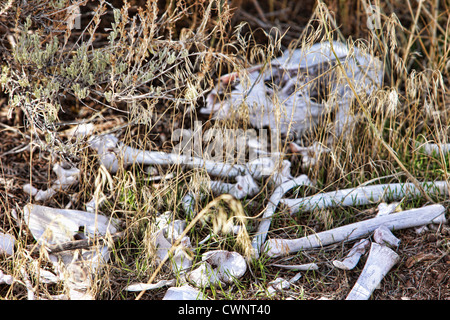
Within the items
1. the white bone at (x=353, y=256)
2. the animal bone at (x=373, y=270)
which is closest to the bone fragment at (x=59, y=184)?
the white bone at (x=353, y=256)

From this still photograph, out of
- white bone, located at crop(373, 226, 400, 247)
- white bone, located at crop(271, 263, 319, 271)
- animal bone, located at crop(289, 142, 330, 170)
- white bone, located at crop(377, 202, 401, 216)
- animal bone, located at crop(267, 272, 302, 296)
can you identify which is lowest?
animal bone, located at crop(267, 272, 302, 296)

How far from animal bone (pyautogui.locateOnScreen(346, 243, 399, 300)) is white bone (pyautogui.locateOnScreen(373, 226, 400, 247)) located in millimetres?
62

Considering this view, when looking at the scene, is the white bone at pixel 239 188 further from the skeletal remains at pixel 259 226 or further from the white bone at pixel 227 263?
the white bone at pixel 227 263

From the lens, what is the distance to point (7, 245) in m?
2.32

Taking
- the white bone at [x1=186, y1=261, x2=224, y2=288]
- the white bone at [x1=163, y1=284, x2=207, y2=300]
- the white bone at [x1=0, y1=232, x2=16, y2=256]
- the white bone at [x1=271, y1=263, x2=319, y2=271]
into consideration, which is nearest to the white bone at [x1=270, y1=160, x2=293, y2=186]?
the white bone at [x1=271, y1=263, x2=319, y2=271]

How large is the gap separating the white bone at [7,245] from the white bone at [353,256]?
1566mm

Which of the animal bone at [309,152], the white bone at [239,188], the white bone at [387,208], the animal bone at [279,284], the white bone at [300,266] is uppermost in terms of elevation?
the animal bone at [309,152]

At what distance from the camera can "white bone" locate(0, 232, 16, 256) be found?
2.31 metres

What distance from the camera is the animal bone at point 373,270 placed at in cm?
212

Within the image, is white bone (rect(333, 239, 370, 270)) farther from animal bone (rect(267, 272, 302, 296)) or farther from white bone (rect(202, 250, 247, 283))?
white bone (rect(202, 250, 247, 283))

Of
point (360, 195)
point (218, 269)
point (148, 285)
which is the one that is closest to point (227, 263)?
point (218, 269)

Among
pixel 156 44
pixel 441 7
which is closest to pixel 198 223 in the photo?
pixel 156 44

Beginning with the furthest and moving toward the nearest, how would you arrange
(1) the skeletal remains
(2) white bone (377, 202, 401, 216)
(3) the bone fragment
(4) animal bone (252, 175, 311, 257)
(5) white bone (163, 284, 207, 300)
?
(3) the bone fragment < (2) white bone (377, 202, 401, 216) < (4) animal bone (252, 175, 311, 257) < (1) the skeletal remains < (5) white bone (163, 284, 207, 300)
